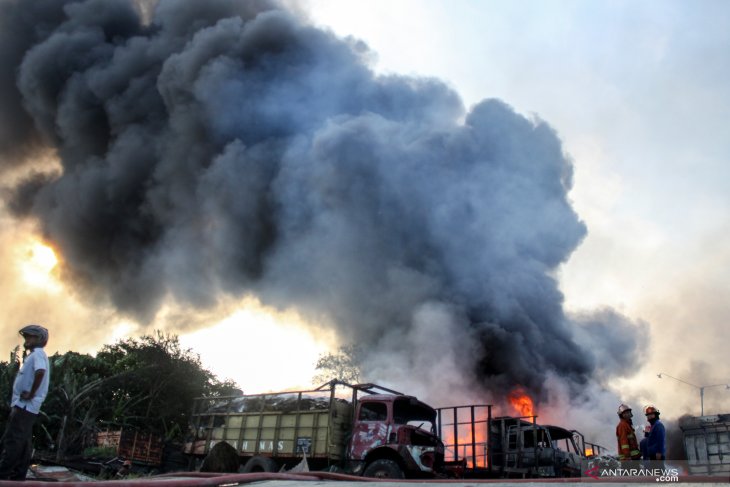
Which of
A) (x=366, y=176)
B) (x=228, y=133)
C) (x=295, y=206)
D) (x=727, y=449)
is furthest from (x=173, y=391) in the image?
(x=727, y=449)

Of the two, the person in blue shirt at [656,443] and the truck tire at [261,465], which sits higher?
the person in blue shirt at [656,443]

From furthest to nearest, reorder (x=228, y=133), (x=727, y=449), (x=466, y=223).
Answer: (x=228, y=133) → (x=466, y=223) → (x=727, y=449)

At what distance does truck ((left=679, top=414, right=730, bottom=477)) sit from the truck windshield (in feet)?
26.4

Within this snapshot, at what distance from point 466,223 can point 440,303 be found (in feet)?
17.0

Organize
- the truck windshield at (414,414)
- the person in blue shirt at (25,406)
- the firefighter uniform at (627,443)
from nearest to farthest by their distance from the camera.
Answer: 1. the person in blue shirt at (25,406)
2. the firefighter uniform at (627,443)
3. the truck windshield at (414,414)

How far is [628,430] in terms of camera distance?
26.9 ft

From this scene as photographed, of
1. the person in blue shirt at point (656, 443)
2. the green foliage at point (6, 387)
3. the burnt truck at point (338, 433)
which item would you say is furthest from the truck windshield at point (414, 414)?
the green foliage at point (6, 387)

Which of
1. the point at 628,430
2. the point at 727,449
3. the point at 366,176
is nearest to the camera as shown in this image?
the point at 628,430

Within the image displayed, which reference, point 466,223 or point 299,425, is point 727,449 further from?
point 466,223

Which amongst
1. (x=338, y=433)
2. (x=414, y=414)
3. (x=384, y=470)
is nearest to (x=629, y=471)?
(x=384, y=470)

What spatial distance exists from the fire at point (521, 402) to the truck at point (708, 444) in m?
6.29

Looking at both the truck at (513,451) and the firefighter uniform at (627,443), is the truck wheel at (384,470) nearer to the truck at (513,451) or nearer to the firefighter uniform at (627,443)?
the truck at (513,451)

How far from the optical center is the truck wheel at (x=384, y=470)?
1205cm

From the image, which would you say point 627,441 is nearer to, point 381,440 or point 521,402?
point 381,440
